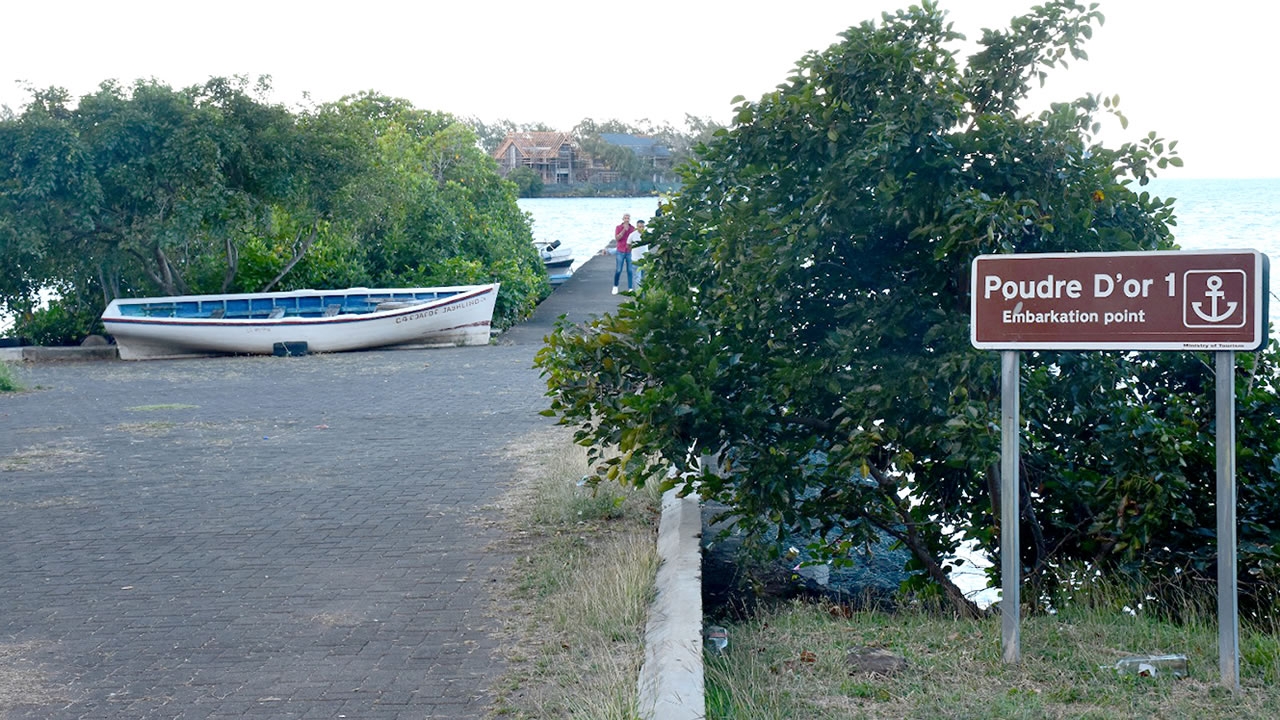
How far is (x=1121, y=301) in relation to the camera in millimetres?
5020

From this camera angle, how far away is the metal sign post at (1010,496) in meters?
5.18

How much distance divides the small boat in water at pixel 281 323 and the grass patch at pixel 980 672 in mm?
16094

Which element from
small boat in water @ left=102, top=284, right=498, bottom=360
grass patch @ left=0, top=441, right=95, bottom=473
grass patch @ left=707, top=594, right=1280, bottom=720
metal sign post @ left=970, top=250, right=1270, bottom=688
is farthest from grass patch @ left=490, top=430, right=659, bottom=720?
small boat in water @ left=102, top=284, right=498, bottom=360

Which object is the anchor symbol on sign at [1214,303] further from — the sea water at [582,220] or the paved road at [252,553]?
the sea water at [582,220]

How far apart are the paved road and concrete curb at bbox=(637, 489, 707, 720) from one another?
2.45ft

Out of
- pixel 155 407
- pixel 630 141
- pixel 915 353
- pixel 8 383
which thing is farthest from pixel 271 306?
pixel 630 141

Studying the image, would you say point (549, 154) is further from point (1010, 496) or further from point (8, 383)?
point (1010, 496)

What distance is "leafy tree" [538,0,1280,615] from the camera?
583 centimetres

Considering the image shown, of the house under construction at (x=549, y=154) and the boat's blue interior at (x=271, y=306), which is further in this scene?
the house under construction at (x=549, y=154)

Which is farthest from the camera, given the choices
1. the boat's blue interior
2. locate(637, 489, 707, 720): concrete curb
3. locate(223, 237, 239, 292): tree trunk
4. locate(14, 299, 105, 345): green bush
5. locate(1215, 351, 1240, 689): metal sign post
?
locate(223, 237, 239, 292): tree trunk

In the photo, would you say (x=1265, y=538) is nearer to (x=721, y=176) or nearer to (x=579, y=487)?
(x=721, y=176)

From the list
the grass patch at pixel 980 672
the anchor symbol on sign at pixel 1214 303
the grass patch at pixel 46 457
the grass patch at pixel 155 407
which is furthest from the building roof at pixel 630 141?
the anchor symbol on sign at pixel 1214 303

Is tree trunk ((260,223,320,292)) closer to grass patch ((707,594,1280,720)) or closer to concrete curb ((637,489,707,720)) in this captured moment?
concrete curb ((637,489,707,720))

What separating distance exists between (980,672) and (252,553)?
465cm
